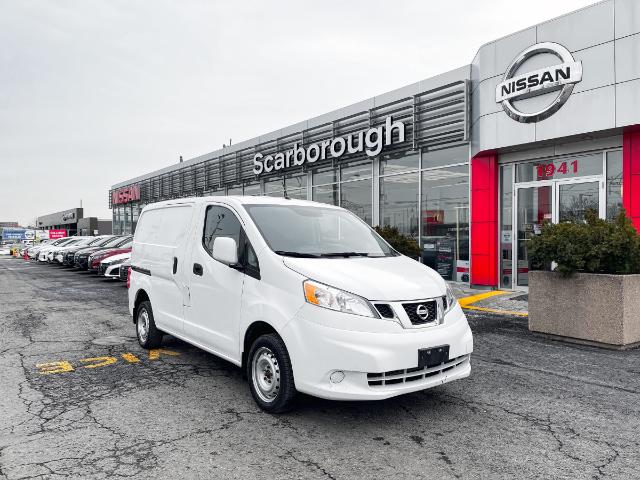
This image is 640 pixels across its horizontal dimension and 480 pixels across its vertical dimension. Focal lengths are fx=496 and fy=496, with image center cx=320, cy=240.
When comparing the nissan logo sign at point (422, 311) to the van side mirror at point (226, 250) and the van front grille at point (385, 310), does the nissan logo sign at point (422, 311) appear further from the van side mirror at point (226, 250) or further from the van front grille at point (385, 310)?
the van side mirror at point (226, 250)

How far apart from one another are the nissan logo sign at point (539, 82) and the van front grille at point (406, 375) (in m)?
8.51

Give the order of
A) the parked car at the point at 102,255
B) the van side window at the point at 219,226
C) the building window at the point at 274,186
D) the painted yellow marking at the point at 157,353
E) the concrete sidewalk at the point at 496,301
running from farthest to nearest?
the building window at the point at 274,186 < the parked car at the point at 102,255 < the concrete sidewalk at the point at 496,301 < the painted yellow marking at the point at 157,353 < the van side window at the point at 219,226

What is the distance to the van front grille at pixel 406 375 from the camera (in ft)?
12.1

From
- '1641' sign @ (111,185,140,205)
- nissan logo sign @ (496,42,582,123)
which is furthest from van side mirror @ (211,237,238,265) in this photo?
'1641' sign @ (111,185,140,205)

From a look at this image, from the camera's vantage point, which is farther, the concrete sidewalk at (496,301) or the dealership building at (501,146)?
the dealership building at (501,146)

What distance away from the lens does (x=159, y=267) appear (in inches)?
240

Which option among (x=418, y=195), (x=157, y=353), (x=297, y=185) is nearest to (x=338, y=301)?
(x=157, y=353)

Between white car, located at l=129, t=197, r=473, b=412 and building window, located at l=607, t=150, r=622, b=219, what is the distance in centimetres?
756

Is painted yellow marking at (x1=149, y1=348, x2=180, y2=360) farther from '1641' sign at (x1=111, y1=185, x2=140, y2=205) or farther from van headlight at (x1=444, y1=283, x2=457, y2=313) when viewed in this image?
'1641' sign at (x1=111, y1=185, x2=140, y2=205)

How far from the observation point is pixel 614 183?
34.5 ft

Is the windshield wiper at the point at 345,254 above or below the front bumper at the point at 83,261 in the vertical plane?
above

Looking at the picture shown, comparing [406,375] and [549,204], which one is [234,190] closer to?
[549,204]

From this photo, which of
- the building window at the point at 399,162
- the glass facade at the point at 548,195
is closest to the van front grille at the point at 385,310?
the glass facade at the point at 548,195

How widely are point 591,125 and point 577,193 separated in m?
1.65
